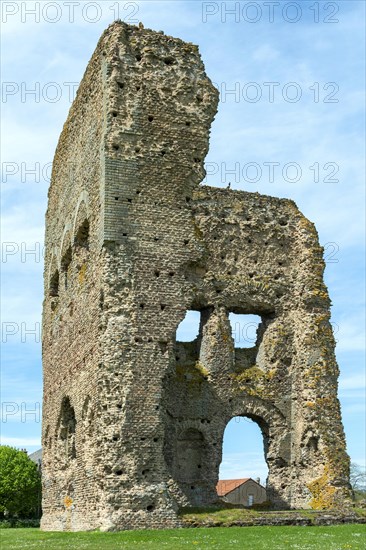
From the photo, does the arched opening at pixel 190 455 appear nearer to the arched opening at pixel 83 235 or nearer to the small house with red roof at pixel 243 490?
the arched opening at pixel 83 235

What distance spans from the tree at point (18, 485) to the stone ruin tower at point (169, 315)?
54.2 feet

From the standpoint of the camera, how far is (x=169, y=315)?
17609 millimetres

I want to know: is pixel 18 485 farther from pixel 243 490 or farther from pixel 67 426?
pixel 243 490

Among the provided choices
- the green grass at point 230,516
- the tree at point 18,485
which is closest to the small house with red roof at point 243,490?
the tree at point 18,485

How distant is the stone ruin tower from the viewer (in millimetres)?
16781

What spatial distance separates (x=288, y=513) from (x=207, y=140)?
832 cm

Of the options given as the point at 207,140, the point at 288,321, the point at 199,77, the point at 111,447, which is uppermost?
the point at 199,77

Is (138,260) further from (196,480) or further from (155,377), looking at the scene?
(196,480)

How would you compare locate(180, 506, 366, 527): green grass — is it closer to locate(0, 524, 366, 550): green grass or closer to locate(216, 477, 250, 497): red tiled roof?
locate(0, 524, 366, 550): green grass

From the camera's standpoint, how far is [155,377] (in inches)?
668

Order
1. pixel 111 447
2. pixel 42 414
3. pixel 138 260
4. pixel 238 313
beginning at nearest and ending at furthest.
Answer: pixel 111 447 < pixel 138 260 < pixel 238 313 < pixel 42 414

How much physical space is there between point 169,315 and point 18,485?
2217 cm

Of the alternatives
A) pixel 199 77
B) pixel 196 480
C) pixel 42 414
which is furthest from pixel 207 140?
pixel 42 414

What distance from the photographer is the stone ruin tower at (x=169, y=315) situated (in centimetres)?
1678
